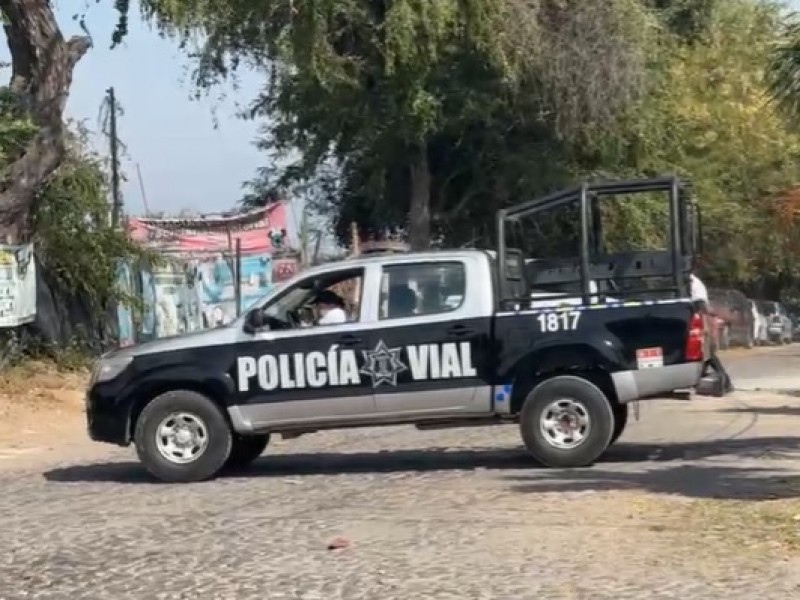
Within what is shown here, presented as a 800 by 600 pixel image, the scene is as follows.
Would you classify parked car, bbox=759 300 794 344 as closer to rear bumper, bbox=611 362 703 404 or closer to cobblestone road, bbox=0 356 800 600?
cobblestone road, bbox=0 356 800 600

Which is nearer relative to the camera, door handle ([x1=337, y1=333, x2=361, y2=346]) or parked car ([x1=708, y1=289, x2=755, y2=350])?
door handle ([x1=337, y1=333, x2=361, y2=346])

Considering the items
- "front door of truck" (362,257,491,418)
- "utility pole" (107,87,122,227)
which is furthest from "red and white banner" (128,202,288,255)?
"front door of truck" (362,257,491,418)

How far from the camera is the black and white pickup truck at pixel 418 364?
13.4 metres

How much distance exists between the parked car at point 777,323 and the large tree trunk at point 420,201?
21.8 metres

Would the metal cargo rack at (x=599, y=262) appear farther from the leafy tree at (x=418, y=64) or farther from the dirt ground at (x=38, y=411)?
the leafy tree at (x=418, y=64)

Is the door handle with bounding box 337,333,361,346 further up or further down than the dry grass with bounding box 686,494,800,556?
further up

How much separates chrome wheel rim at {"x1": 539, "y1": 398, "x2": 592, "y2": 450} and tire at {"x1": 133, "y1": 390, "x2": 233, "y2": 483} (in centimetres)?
272

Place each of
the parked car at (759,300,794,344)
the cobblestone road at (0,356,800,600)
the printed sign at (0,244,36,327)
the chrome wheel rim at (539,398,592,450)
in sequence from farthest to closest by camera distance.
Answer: the parked car at (759,300,794,344), the printed sign at (0,244,36,327), the chrome wheel rim at (539,398,592,450), the cobblestone road at (0,356,800,600)

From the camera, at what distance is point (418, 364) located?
1350 centimetres

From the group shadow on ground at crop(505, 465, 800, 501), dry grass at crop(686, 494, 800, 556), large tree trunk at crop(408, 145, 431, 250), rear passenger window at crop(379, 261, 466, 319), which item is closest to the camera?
dry grass at crop(686, 494, 800, 556)

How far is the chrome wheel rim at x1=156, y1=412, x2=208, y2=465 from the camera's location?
44.7 feet

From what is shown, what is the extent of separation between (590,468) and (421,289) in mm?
2105

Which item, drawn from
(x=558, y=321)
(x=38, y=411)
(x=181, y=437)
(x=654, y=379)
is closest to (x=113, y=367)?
(x=181, y=437)

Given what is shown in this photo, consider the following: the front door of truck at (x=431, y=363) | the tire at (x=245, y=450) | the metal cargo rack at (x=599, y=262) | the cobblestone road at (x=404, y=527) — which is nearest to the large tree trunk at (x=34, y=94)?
the cobblestone road at (x=404, y=527)
